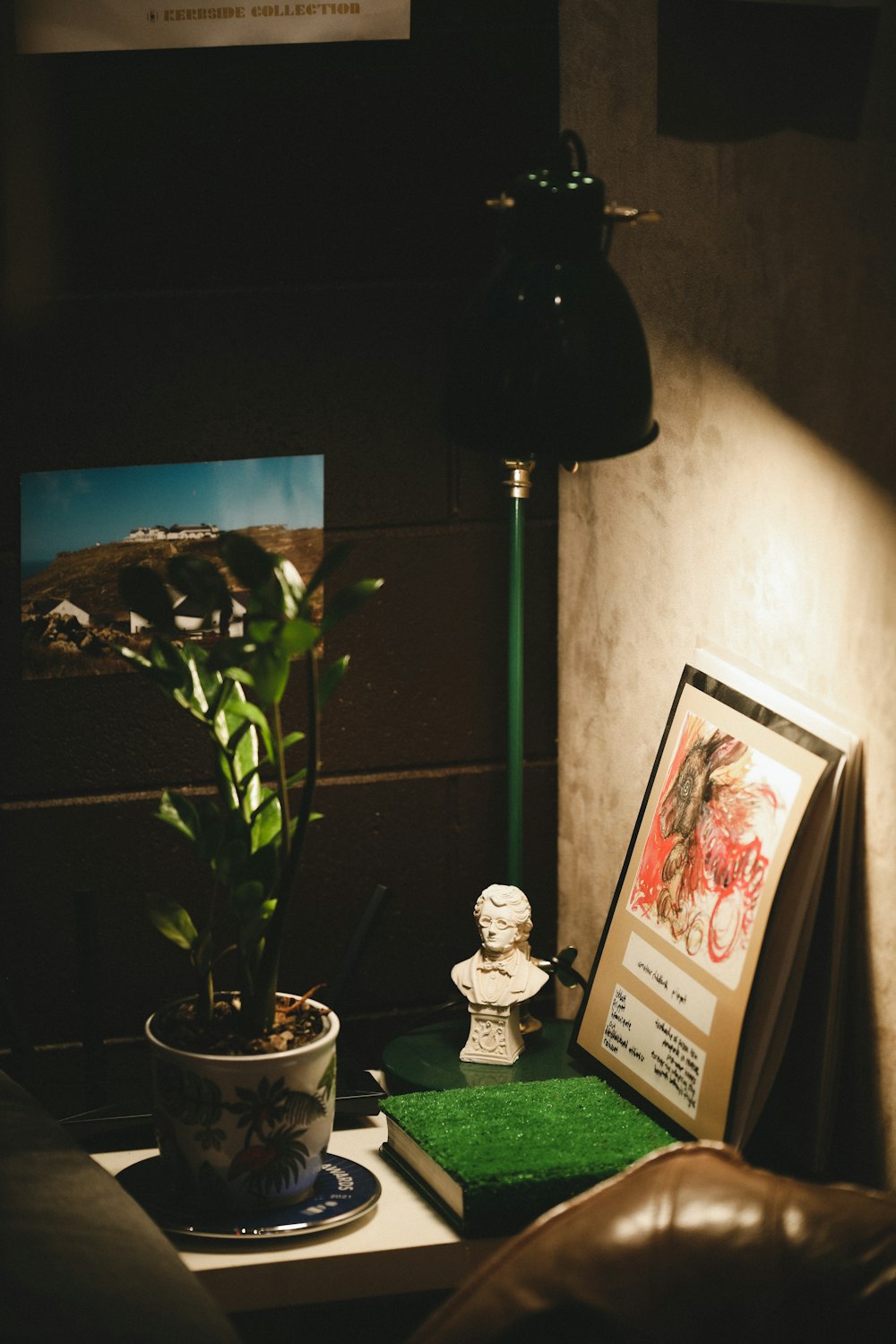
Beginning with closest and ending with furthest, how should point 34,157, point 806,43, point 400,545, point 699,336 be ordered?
point 806,43
point 699,336
point 34,157
point 400,545

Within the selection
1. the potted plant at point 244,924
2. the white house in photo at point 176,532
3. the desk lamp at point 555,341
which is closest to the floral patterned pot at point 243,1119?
the potted plant at point 244,924

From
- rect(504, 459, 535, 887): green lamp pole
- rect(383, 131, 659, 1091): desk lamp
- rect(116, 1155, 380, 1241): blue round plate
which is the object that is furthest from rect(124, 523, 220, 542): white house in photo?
rect(116, 1155, 380, 1241): blue round plate

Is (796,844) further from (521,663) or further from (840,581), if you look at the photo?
(521,663)

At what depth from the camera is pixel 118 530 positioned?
76.0 inches

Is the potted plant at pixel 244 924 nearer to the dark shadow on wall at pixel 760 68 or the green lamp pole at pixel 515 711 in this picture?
the green lamp pole at pixel 515 711

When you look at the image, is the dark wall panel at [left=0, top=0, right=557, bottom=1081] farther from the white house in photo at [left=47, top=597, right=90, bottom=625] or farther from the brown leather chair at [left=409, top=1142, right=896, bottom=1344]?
the brown leather chair at [left=409, top=1142, right=896, bottom=1344]

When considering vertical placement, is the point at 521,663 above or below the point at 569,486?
below

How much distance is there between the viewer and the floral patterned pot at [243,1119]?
54.4 inches

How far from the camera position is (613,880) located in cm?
193

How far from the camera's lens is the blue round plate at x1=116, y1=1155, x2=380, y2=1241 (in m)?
1.40

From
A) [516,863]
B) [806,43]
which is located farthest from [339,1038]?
[806,43]

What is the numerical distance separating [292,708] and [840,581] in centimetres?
93

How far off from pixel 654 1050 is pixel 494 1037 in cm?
27

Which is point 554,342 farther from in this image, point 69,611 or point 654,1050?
point 69,611
